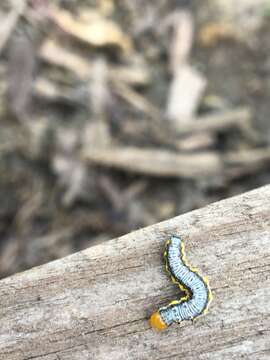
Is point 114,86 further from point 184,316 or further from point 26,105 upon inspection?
point 184,316

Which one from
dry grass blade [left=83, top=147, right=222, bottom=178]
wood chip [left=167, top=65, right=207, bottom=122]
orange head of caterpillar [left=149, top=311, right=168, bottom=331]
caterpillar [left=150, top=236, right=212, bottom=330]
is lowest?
dry grass blade [left=83, top=147, right=222, bottom=178]

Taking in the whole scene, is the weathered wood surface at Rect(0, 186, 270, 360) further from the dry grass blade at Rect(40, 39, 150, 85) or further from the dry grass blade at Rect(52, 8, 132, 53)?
the dry grass blade at Rect(52, 8, 132, 53)

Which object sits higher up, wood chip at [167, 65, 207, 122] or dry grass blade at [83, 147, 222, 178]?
wood chip at [167, 65, 207, 122]

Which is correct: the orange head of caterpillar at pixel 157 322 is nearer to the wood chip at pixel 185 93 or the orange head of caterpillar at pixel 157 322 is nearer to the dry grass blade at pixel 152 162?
the dry grass blade at pixel 152 162

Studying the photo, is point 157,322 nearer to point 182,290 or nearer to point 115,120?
point 182,290

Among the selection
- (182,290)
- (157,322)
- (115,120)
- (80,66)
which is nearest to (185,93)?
(115,120)

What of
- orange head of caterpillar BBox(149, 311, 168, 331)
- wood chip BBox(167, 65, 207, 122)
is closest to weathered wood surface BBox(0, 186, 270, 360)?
orange head of caterpillar BBox(149, 311, 168, 331)

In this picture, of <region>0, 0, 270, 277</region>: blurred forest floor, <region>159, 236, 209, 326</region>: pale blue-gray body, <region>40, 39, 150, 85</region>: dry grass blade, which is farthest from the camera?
<region>40, 39, 150, 85</region>: dry grass blade

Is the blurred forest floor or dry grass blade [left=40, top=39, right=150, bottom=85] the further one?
dry grass blade [left=40, top=39, right=150, bottom=85]
